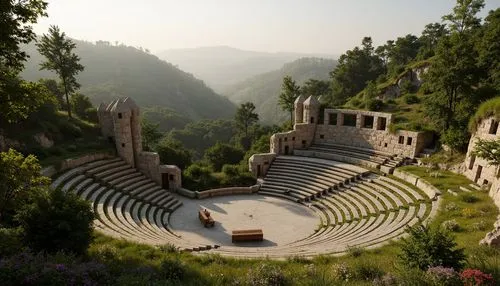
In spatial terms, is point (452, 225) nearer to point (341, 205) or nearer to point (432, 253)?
point (432, 253)

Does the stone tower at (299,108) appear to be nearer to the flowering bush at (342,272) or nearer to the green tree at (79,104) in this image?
the green tree at (79,104)

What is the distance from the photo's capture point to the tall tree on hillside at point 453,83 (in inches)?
868

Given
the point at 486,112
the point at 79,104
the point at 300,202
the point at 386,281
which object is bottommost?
the point at 300,202

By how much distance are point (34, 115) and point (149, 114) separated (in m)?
80.6

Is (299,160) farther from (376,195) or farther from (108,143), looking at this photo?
(108,143)

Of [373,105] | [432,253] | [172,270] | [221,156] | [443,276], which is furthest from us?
[221,156]

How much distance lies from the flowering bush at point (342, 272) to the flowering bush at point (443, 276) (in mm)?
2122

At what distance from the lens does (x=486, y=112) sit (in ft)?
64.1

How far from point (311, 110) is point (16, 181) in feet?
78.4

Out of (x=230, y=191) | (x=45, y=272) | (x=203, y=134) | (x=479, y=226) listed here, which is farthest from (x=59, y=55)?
(x=203, y=134)

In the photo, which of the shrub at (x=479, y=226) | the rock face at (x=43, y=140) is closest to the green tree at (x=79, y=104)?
the rock face at (x=43, y=140)

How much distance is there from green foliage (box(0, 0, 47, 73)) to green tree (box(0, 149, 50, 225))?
3.05 meters

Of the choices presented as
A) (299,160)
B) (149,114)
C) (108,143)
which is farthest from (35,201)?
(149,114)

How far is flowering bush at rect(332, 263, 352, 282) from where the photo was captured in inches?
350
